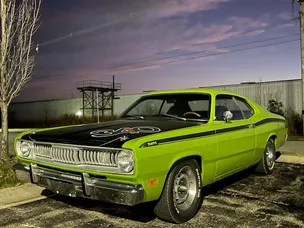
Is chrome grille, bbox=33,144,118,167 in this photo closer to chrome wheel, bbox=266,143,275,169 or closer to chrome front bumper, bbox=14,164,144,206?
chrome front bumper, bbox=14,164,144,206

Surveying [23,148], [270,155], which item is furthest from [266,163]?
[23,148]

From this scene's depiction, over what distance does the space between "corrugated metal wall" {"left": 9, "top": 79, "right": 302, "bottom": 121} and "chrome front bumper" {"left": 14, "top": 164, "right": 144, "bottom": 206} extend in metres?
20.9

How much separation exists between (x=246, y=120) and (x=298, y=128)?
12.3m

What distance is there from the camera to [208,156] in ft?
13.3

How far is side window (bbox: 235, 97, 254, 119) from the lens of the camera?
5.48 meters

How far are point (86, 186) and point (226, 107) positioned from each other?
2.57m

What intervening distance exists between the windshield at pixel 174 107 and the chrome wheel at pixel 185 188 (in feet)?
2.95

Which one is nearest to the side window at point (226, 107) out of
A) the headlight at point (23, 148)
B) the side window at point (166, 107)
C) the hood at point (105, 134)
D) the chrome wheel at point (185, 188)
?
the hood at point (105, 134)

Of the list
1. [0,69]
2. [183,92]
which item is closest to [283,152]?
[183,92]

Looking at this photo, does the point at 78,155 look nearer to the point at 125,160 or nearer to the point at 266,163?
the point at 125,160

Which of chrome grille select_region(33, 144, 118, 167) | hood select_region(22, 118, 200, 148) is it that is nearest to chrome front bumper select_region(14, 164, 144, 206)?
chrome grille select_region(33, 144, 118, 167)

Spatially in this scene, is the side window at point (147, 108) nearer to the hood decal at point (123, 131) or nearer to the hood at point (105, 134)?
the hood at point (105, 134)

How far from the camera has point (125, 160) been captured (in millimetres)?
3162

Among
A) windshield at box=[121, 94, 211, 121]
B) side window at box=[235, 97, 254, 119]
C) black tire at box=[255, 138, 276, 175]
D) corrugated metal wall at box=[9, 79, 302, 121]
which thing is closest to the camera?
windshield at box=[121, 94, 211, 121]
